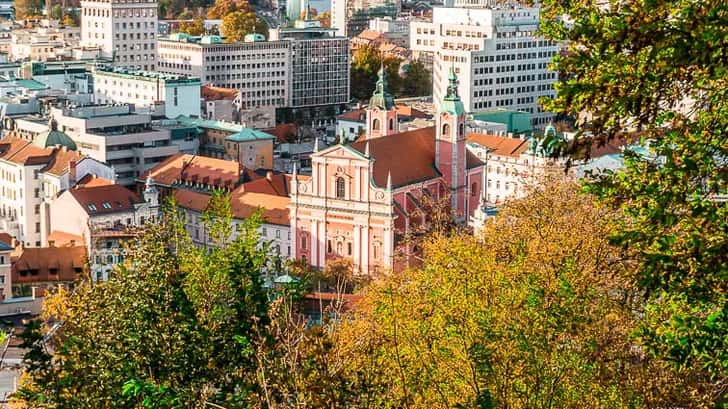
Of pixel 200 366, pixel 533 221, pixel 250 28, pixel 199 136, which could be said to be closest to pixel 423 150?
pixel 199 136

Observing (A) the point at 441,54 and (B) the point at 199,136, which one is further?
(A) the point at 441,54

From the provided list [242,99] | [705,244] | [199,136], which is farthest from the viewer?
[242,99]

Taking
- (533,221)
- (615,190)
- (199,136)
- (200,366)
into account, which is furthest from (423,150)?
(615,190)

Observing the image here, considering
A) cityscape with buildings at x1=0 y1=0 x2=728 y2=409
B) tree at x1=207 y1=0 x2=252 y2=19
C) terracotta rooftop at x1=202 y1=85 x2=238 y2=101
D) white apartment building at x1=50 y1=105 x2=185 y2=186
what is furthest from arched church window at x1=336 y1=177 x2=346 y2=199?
tree at x1=207 y1=0 x2=252 y2=19

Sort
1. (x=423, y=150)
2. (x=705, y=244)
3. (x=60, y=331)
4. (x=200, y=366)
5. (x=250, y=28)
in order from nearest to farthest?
1. (x=705, y=244)
2. (x=200, y=366)
3. (x=60, y=331)
4. (x=423, y=150)
5. (x=250, y=28)

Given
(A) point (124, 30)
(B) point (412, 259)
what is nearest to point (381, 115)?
(B) point (412, 259)

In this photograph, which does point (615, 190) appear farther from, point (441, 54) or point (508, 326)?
point (441, 54)

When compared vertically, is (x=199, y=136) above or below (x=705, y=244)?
below
